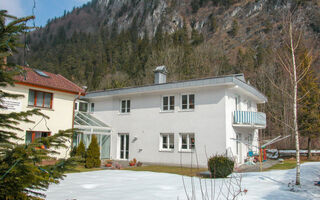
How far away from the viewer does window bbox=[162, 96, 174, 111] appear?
18.5 meters

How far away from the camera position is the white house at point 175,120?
643 inches

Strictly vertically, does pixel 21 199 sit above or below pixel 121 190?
above

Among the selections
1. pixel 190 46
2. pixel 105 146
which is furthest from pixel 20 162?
pixel 190 46

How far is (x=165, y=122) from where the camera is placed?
60.4 feet

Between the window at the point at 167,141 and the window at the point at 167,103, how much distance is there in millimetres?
1865

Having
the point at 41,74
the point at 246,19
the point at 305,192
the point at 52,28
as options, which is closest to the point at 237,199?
the point at 305,192

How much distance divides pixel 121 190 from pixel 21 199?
17.6ft

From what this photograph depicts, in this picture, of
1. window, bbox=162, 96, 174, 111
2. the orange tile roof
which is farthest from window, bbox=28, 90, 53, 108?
window, bbox=162, 96, 174, 111

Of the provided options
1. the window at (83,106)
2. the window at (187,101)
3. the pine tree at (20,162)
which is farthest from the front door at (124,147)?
the pine tree at (20,162)

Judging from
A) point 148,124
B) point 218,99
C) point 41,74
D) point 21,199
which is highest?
point 41,74

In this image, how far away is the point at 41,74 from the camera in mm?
17938

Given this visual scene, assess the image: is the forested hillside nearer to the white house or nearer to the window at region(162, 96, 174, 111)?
the white house

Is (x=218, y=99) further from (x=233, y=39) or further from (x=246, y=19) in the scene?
(x=246, y=19)

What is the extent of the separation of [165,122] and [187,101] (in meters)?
2.22
